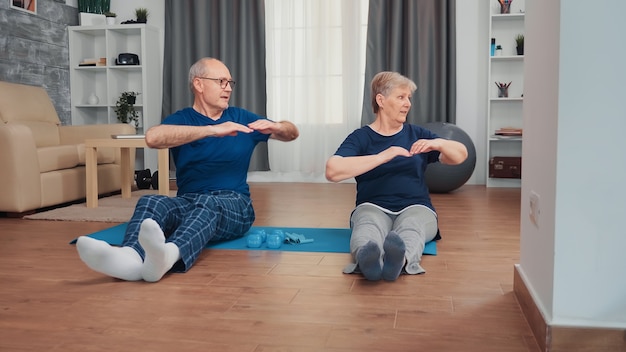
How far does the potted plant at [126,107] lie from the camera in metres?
6.01

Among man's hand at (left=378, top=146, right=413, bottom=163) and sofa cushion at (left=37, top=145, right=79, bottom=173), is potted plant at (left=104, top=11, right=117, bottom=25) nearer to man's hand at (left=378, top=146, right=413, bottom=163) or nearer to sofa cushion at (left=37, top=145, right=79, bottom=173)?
sofa cushion at (left=37, top=145, right=79, bottom=173)

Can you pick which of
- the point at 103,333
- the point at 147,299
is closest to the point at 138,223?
the point at 147,299

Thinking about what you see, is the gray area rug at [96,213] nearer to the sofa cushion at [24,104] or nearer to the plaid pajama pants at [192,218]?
the sofa cushion at [24,104]

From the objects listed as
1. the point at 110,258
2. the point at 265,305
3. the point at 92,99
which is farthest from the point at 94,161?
the point at 265,305

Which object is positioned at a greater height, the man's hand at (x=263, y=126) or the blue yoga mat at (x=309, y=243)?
the man's hand at (x=263, y=126)

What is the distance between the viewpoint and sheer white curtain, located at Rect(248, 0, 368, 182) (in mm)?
5840

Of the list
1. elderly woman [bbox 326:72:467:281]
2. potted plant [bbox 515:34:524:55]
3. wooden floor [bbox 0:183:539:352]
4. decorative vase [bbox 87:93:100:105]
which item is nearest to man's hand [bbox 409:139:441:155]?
elderly woman [bbox 326:72:467:281]

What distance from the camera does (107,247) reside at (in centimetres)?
205

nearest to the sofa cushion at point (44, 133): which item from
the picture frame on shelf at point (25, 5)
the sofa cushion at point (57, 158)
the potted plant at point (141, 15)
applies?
the sofa cushion at point (57, 158)

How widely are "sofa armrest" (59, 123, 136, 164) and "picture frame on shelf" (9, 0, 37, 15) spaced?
1152mm

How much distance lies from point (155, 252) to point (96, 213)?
198cm

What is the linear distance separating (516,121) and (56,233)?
4.04 meters

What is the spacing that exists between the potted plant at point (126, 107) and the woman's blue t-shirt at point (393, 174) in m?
3.85

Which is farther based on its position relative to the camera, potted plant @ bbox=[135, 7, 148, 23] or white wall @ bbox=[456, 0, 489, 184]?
potted plant @ bbox=[135, 7, 148, 23]
